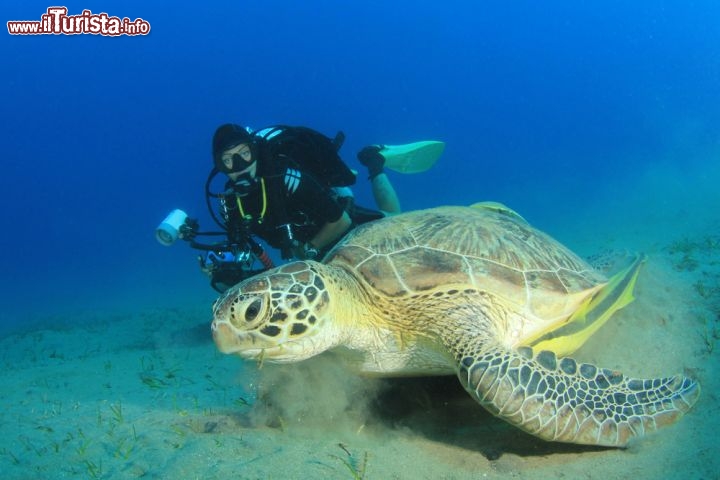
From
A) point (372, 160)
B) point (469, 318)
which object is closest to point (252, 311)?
point (469, 318)

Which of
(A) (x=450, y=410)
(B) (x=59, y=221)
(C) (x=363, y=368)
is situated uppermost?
(C) (x=363, y=368)

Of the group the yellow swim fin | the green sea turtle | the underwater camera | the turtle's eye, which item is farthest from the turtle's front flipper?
the yellow swim fin

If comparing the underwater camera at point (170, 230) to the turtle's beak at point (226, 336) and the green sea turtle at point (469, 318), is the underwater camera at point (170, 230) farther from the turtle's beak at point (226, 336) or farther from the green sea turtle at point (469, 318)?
the turtle's beak at point (226, 336)

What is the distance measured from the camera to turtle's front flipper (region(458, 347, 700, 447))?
6.53ft

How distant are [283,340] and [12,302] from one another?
2556 cm

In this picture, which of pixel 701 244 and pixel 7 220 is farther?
pixel 7 220

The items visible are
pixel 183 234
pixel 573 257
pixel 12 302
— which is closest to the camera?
pixel 573 257

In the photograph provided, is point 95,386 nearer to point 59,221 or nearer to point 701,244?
point 701,244

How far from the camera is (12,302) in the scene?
2109cm

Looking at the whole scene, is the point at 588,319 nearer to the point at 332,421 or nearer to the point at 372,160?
the point at 332,421

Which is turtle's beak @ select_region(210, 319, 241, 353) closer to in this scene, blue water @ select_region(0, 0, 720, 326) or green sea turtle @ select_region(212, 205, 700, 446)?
green sea turtle @ select_region(212, 205, 700, 446)

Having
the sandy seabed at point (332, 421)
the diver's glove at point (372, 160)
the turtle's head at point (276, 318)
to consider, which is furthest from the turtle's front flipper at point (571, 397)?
the diver's glove at point (372, 160)

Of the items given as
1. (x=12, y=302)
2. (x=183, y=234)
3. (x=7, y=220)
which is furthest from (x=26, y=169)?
(x=183, y=234)

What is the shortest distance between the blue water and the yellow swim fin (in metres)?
67.4
